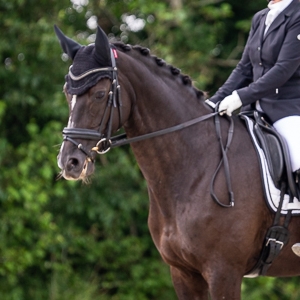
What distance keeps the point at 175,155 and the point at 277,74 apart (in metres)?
0.85

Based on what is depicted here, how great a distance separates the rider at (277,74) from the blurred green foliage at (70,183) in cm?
422

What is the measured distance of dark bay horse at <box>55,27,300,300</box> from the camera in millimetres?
4195

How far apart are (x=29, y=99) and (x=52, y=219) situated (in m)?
1.71

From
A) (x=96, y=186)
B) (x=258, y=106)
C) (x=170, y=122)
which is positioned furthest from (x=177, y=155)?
(x=96, y=186)

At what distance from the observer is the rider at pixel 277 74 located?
4.52 meters

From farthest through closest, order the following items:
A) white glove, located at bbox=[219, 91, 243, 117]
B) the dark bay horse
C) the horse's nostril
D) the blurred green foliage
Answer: the blurred green foliage → white glove, located at bbox=[219, 91, 243, 117] → the dark bay horse → the horse's nostril

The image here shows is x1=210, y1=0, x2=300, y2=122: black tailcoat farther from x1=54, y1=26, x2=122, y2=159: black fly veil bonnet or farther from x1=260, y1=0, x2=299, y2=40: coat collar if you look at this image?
x1=54, y1=26, x2=122, y2=159: black fly veil bonnet

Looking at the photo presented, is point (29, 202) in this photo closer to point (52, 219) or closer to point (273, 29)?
point (52, 219)

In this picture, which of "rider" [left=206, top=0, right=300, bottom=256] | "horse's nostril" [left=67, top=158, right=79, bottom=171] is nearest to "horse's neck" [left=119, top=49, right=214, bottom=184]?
"rider" [left=206, top=0, right=300, bottom=256]

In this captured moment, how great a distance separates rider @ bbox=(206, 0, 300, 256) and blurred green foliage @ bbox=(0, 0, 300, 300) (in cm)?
422

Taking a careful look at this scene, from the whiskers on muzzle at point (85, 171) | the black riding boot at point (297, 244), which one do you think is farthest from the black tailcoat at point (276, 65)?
the whiskers on muzzle at point (85, 171)

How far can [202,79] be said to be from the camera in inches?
384

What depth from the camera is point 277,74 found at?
4.51m

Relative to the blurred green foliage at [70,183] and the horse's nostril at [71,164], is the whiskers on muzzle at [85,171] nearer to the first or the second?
the horse's nostril at [71,164]
